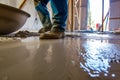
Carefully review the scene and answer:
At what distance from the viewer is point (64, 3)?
172cm

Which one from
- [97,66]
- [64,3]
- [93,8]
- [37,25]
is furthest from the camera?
[93,8]

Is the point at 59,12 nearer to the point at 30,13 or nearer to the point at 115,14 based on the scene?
the point at 30,13

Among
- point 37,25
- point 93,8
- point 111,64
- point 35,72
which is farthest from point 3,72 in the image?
point 93,8

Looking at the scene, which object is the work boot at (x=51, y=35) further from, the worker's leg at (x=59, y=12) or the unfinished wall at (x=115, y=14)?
the unfinished wall at (x=115, y=14)

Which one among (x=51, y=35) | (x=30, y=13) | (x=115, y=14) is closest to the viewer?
(x=51, y=35)

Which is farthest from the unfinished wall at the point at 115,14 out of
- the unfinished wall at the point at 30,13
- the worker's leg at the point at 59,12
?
the worker's leg at the point at 59,12

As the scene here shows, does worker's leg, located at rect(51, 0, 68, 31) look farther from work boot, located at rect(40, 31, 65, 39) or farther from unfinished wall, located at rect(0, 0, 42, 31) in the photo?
unfinished wall, located at rect(0, 0, 42, 31)

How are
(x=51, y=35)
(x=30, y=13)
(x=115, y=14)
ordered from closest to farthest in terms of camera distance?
(x=51, y=35)
(x=30, y=13)
(x=115, y=14)

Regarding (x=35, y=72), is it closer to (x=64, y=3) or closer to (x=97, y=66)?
(x=97, y=66)

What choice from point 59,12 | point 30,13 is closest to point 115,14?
point 30,13

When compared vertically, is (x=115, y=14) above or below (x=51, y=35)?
above

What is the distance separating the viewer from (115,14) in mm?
5258

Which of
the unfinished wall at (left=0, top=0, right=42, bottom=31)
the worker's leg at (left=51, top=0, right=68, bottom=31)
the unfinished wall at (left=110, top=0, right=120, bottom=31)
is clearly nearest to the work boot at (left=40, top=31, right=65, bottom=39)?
the worker's leg at (left=51, top=0, right=68, bottom=31)

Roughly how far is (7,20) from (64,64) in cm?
144
